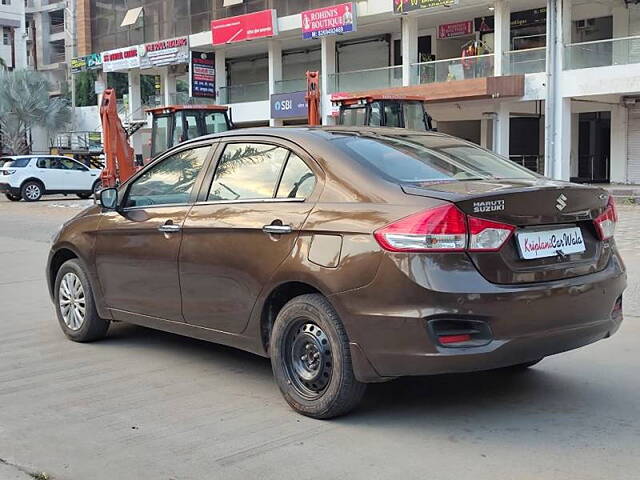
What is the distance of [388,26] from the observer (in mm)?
33062

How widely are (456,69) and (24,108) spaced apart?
3340cm

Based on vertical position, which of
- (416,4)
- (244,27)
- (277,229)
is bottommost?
(277,229)

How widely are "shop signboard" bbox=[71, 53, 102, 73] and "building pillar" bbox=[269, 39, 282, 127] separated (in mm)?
12279

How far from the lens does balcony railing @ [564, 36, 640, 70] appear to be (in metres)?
23.8

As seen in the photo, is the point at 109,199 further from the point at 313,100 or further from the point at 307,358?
the point at 313,100

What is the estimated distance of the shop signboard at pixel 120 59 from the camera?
40594 millimetres

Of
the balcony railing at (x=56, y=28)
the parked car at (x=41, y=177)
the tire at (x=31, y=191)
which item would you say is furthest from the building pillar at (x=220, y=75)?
the balcony railing at (x=56, y=28)

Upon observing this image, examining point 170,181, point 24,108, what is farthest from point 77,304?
point 24,108

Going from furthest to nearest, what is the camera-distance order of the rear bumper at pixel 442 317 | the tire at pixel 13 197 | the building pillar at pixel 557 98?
the tire at pixel 13 197 → the building pillar at pixel 557 98 → the rear bumper at pixel 442 317

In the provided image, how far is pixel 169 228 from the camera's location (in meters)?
5.38

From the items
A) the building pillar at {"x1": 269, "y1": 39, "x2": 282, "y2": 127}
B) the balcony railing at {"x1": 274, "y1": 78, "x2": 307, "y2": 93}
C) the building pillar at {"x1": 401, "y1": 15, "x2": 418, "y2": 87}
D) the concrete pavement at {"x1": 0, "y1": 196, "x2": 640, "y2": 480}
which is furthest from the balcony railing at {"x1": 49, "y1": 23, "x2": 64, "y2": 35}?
the concrete pavement at {"x1": 0, "y1": 196, "x2": 640, "y2": 480}

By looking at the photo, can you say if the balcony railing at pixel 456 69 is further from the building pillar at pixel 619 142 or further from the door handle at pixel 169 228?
the door handle at pixel 169 228

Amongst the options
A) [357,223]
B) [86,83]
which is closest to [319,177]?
[357,223]

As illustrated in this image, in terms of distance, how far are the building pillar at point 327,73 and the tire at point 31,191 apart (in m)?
12.1
